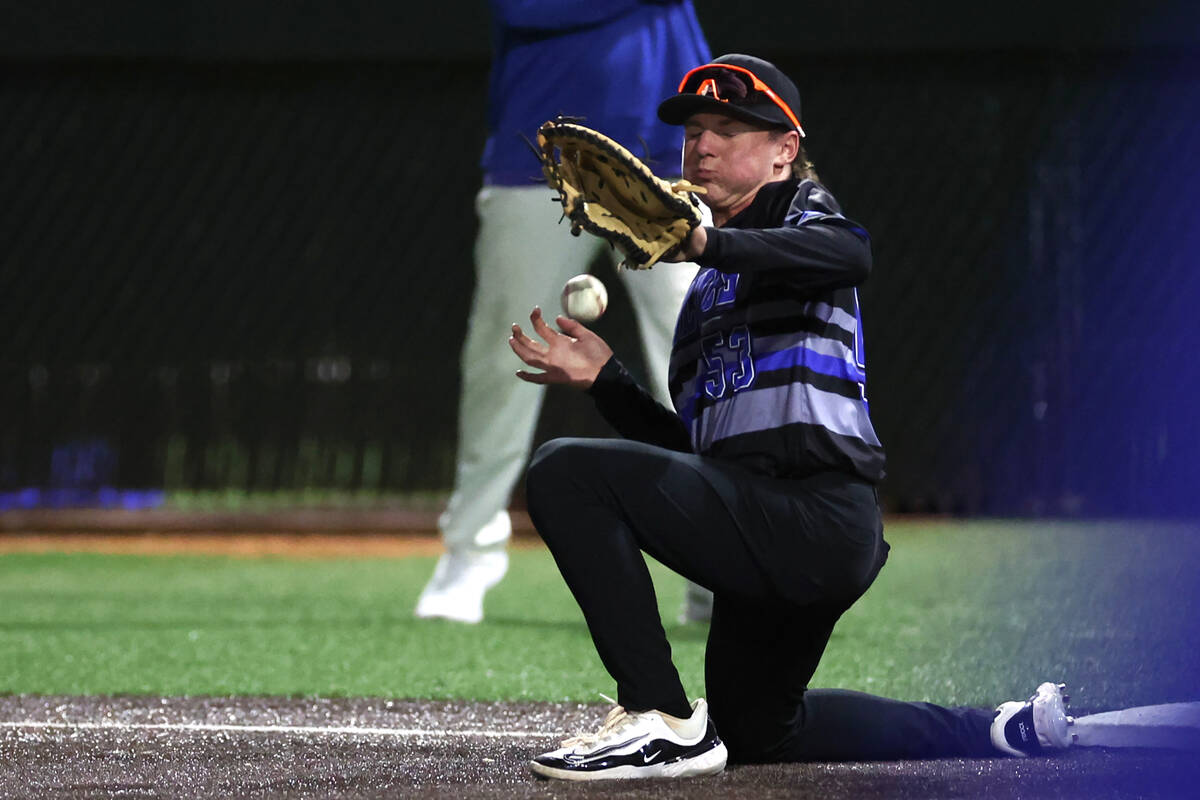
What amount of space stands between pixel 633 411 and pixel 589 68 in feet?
6.88

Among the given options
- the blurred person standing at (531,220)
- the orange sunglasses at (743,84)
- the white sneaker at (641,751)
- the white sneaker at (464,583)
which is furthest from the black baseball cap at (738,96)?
the white sneaker at (464,583)

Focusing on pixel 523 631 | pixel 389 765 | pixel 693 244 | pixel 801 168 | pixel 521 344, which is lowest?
pixel 523 631

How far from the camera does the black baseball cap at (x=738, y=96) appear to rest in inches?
115

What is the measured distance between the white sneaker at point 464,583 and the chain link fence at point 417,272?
164 inches

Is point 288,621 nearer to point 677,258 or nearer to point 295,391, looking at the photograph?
point 677,258

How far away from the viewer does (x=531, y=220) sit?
4.91 metres

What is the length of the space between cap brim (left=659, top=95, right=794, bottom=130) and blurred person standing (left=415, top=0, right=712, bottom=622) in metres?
1.76

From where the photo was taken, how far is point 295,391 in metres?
9.72

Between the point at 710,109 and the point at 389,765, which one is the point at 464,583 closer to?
the point at 389,765

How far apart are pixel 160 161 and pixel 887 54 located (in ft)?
13.4

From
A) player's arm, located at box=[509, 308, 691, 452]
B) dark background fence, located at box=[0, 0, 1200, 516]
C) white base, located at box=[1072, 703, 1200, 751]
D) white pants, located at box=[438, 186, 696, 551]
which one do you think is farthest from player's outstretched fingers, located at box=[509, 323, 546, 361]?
dark background fence, located at box=[0, 0, 1200, 516]

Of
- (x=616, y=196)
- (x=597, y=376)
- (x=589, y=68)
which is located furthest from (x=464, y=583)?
(x=616, y=196)

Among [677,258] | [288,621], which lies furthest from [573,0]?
[677,258]

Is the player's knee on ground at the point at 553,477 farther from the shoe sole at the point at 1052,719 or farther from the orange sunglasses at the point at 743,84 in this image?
the shoe sole at the point at 1052,719
